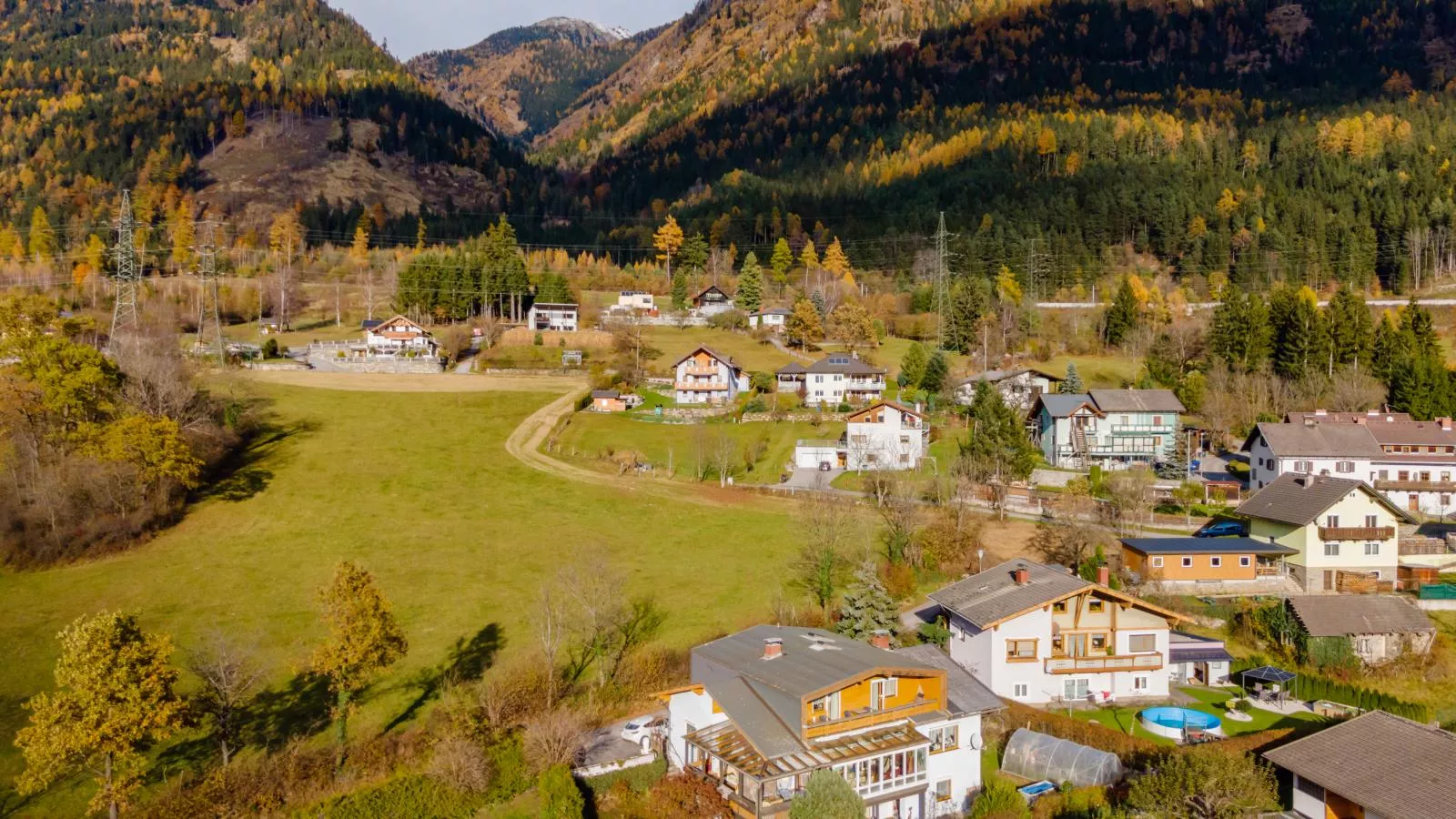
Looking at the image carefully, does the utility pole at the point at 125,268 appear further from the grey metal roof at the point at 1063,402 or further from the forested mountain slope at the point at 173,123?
the forested mountain slope at the point at 173,123

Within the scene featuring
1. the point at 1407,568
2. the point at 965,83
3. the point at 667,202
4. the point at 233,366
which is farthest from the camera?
the point at 965,83

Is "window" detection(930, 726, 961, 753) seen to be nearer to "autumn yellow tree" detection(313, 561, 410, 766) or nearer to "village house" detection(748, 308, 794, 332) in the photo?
"autumn yellow tree" detection(313, 561, 410, 766)

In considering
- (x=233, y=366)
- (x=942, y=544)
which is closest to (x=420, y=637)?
(x=942, y=544)

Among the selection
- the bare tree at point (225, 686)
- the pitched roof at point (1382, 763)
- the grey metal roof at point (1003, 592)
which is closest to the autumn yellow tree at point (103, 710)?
Answer: the bare tree at point (225, 686)

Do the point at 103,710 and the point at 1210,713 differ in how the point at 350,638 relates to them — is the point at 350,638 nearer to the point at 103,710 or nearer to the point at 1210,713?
the point at 103,710

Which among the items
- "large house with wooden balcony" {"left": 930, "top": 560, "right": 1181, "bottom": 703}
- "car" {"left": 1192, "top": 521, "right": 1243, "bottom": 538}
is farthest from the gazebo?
"car" {"left": 1192, "top": 521, "right": 1243, "bottom": 538}

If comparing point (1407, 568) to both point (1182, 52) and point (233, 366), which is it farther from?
point (1182, 52)

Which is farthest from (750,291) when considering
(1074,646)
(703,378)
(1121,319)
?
(1074,646)
